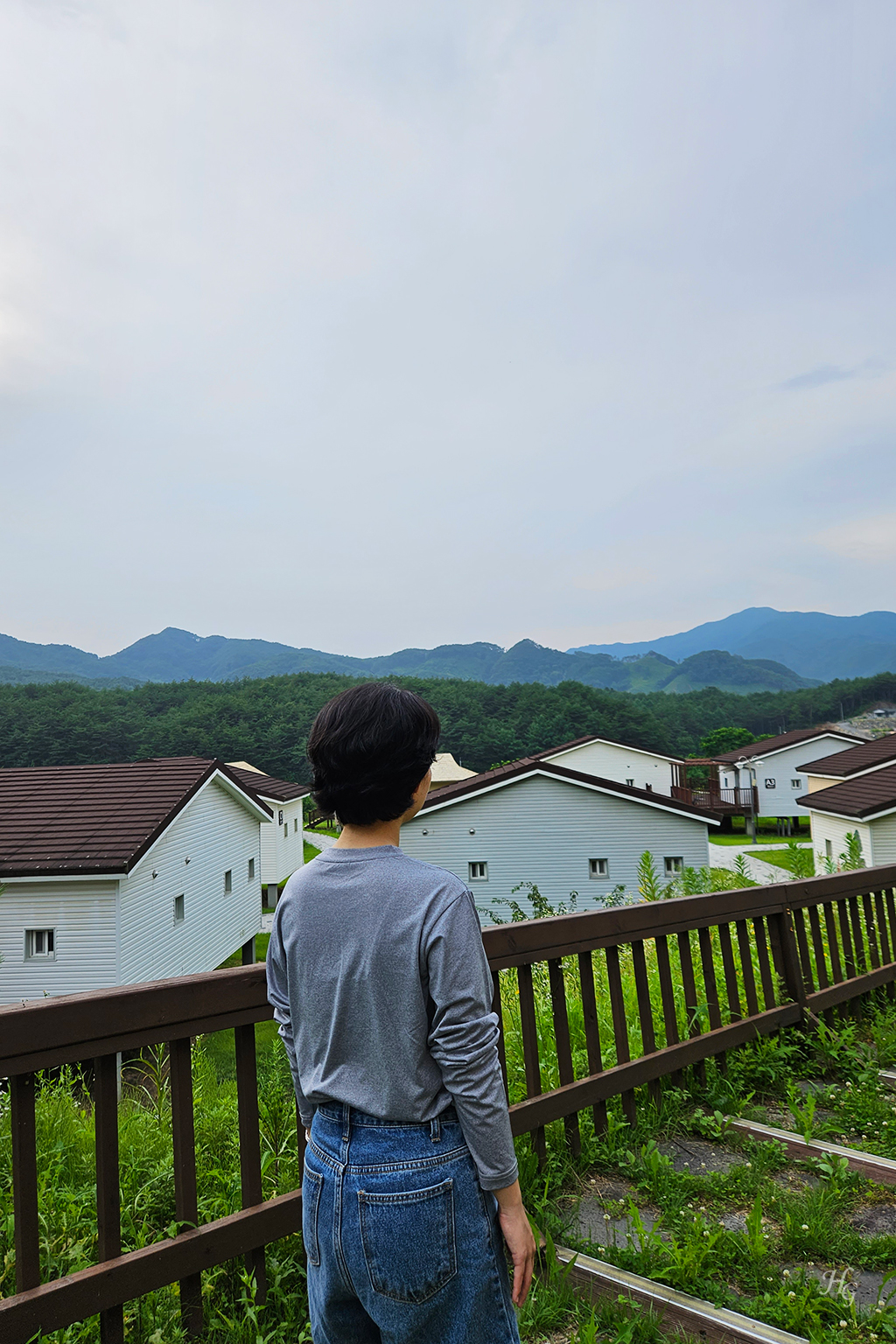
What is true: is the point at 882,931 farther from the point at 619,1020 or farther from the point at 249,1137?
the point at 249,1137

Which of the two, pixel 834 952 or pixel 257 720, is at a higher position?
pixel 257 720

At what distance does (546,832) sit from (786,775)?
28.2m

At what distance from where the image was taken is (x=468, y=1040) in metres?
1.37

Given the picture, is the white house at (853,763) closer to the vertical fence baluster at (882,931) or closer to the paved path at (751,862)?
the paved path at (751,862)

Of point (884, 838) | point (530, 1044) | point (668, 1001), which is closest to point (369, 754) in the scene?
point (530, 1044)

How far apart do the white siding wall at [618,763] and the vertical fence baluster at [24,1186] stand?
40.1m

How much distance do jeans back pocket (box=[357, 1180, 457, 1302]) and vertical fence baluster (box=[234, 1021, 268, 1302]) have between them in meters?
0.87

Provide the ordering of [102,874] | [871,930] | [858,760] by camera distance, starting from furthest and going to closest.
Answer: [858,760]
[102,874]
[871,930]

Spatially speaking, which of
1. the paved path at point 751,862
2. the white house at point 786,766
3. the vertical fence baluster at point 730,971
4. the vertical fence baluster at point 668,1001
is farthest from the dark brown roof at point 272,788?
the vertical fence baluster at point 668,1001

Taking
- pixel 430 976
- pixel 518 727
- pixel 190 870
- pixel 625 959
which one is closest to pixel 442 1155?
pixel 430 976

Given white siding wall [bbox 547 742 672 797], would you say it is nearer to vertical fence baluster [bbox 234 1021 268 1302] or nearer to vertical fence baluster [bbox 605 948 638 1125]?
vertical fence baluster [bbox 605 948 638 1125]

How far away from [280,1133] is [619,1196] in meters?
1.25

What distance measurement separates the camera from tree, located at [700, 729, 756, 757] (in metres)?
66.9

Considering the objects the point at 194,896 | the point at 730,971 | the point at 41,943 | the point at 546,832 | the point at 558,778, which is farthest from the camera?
the point at 546,832
